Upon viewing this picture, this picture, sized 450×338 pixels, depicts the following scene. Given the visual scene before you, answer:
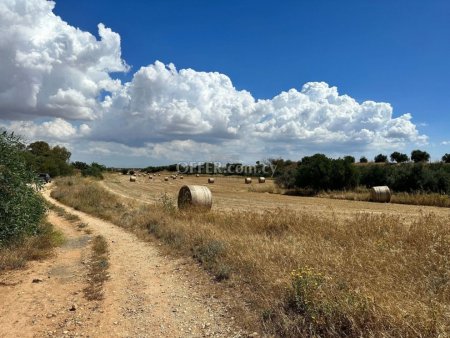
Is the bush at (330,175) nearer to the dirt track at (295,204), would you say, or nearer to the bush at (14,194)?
the dirt track at (295,204)

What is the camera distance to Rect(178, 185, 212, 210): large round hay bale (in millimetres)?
20248

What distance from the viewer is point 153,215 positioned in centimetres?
1697

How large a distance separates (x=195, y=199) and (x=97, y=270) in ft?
35.4

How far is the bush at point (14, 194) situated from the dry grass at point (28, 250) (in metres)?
0.22

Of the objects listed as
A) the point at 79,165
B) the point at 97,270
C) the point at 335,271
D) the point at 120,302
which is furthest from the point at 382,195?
the point at 79,165

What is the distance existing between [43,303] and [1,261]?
9.55ft

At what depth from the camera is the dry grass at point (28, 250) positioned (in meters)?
9.66

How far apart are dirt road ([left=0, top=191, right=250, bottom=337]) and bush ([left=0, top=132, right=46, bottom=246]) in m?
1.17

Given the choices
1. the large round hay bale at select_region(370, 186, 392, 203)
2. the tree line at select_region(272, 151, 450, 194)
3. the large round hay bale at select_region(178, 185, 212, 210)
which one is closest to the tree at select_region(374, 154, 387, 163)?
the tree line at select_region(272, 151, 450, 194)

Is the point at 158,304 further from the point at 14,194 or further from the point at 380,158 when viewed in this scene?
the point at 380,158

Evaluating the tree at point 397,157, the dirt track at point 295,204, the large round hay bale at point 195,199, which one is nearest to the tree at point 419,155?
the tree at point 397,157

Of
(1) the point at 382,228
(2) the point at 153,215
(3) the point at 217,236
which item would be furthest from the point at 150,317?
(2) the point at 153,215

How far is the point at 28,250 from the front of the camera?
10.7 m

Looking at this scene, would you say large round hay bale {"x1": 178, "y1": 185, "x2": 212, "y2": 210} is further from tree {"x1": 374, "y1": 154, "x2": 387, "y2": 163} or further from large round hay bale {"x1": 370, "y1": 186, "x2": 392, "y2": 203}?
tree {"x1": 374, "y1": 154, "x2": 387, "y2": 163}
